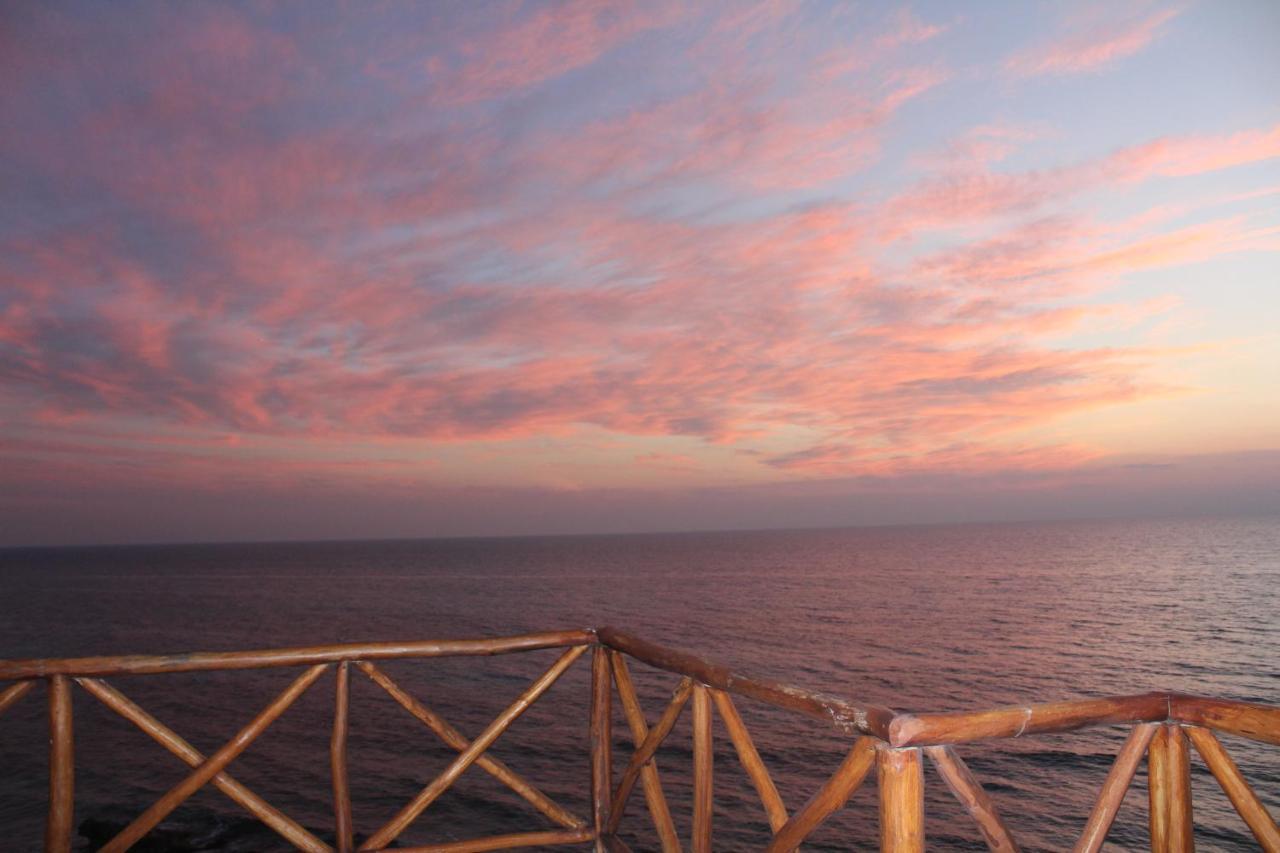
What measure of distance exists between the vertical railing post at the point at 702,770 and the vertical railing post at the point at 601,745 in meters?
1.02

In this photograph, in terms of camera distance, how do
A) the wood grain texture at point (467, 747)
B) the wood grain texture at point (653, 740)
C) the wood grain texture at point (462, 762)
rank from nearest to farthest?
1. the wood grain texture at point (653, 740)
2. the wood grain texture at point (462, 762)
3. the wood grain texture at point (467, 747)

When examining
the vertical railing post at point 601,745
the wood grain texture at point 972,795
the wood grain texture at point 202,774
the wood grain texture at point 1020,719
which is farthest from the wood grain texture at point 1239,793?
the wood grain texture at point 202,774

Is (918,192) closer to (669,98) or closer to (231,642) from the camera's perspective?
(669,98)

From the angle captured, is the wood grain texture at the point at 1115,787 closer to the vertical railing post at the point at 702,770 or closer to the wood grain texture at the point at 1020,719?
the wood grain texture at the point at 1020,719

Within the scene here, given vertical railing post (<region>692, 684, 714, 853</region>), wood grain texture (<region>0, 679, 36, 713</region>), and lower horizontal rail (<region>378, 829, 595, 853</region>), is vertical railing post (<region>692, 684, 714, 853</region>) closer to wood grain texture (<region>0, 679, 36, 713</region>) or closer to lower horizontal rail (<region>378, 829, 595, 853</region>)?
lower horizontal rail (<region>378, 829, 595, 853</region>)

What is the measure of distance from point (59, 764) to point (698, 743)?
10.0 feet

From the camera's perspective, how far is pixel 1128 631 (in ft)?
131

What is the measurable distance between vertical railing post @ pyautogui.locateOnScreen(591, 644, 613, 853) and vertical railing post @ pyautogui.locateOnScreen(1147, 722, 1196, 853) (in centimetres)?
267

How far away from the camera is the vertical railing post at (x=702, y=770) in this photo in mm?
3238

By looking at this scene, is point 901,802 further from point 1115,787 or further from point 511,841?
point 511,841

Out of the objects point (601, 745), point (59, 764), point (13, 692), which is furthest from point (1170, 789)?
point (13, 692)

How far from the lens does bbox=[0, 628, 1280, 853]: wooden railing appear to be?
2092mm

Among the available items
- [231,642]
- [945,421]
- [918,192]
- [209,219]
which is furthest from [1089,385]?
[231,642]

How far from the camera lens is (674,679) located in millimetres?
32281
